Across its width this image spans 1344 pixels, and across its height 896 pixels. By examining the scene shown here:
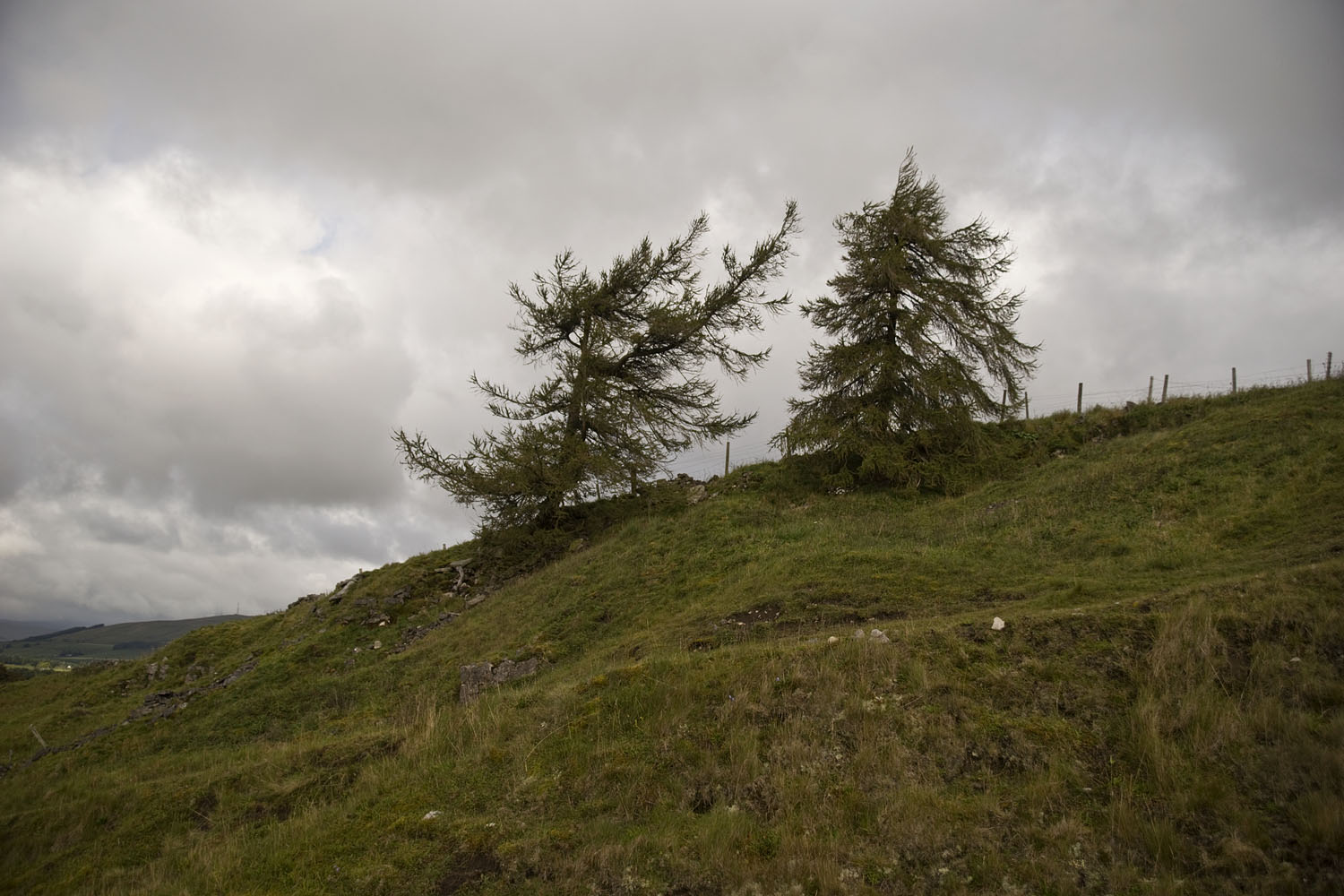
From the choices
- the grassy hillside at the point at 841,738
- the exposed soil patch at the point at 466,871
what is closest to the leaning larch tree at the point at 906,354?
the grassy hillside at the point at 841,738

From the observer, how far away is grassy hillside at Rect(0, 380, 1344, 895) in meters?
5.79

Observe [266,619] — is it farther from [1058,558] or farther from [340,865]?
[1058,558]

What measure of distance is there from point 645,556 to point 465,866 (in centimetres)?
1328

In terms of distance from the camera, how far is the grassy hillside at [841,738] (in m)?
5.79

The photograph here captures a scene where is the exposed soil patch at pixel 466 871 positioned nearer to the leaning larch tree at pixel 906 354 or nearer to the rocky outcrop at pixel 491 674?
the rocky outcrop at pixel 491 674

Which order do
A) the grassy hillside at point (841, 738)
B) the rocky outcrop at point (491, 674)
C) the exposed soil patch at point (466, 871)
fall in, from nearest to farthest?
the grassy hillside at point (841, 738), the exposed soil patch at point (466, 871), the rocky outcrop at point (491, 674)

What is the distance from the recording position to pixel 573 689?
10188mm

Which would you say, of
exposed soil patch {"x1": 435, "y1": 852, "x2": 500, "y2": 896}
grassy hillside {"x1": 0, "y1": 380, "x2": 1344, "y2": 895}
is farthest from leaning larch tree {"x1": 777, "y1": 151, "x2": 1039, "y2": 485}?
exposed soil patch {"x1": 435, "y1": 852, "x2": 500, "y2": 896}

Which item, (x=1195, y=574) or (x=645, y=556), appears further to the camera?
(x=645, y=556)

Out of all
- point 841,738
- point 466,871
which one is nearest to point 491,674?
point 466,871

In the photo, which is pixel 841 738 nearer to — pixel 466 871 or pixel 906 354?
pixel 466 871

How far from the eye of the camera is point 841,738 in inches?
298

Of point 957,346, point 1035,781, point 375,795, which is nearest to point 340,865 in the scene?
point 375,795

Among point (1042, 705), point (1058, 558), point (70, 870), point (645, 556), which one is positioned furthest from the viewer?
point (645, 556)
